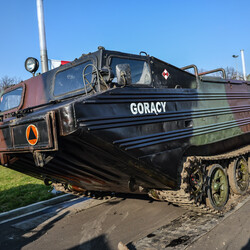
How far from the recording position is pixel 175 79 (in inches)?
177

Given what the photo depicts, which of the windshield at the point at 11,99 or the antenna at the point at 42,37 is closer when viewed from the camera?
the windshield at the point at 11,99

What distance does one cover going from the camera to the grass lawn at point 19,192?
5.98 m

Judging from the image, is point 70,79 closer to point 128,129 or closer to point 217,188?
point 128,129

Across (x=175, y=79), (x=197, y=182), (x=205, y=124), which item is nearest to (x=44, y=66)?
(x=175, y=79)

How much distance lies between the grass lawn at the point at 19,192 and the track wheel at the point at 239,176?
153 inches

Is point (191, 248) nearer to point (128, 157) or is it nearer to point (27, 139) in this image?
point (128, 157)

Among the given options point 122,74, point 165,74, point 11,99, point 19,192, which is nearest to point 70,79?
point 122,74

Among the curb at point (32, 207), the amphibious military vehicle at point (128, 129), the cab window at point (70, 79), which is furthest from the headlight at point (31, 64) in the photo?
the curb at point (32, 207)

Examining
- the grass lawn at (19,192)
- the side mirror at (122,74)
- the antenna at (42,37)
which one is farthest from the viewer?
the antenna at (42,37)

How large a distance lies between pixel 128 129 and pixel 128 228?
70.0 inches

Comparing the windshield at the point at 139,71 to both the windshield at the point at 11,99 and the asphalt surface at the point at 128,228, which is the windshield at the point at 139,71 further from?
the windshield at the point at 11,99

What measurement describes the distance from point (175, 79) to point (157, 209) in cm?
226

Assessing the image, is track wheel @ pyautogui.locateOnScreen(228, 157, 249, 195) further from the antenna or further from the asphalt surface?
the antenna

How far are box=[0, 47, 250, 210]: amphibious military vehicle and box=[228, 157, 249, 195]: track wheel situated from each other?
0.02 m
